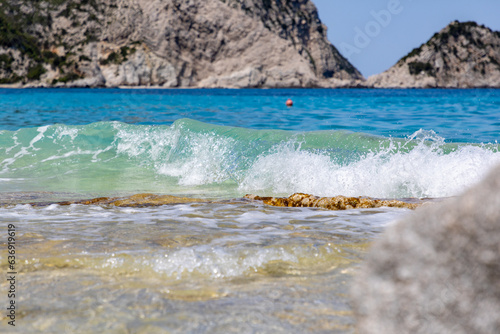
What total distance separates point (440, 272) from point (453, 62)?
543ft

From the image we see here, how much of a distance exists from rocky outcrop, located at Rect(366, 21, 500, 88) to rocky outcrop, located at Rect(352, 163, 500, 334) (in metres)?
153

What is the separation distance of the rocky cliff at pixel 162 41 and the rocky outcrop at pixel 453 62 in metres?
34.7

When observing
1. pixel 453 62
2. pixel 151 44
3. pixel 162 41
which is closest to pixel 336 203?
pixel 162 41

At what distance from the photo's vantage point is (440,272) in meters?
1.38

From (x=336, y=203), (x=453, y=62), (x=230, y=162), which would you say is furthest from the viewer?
(x=453, y=62)

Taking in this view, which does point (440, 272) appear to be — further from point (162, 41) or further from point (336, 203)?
point (162, 41)

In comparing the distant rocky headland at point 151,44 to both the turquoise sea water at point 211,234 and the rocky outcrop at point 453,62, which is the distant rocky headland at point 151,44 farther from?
the turquoise sea water at point 211,234

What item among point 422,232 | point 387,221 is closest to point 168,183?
point 387,221

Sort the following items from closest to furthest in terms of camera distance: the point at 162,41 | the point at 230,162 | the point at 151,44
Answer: the point at 230,162 < the point at 162,41 < the point at 151,44

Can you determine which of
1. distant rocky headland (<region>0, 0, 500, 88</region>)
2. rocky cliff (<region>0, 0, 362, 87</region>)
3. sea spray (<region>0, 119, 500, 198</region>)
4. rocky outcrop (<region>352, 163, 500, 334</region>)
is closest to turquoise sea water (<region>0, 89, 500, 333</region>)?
sea spray (<region>0, 119, 500, 198</region>)

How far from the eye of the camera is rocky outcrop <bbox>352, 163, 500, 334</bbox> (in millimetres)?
1328

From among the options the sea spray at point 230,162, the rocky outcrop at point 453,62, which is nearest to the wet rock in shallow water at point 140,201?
the sea spray at point 230,162

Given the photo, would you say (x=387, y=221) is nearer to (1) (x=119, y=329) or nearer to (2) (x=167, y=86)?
(1) (x=119, y=329)

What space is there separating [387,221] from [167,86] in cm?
11652
